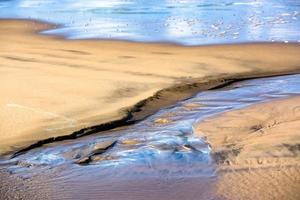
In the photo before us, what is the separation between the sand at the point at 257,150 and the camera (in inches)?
166

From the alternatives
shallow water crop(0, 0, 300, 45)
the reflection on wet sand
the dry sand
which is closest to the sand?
the reflection on wet sand

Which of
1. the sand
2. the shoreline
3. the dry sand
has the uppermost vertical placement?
the dry sand

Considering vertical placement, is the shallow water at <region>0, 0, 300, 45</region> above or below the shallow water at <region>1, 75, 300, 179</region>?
above

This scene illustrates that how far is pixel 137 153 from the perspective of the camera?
5.12 meters

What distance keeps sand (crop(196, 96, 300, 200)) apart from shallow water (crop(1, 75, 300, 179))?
166 millimetres

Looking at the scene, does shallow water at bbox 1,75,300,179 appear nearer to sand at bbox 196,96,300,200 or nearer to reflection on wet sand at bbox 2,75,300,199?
Answer: reflection on wet sand at bbox 2,75,300,199

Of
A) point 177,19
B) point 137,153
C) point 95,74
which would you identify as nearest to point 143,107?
point 137,153

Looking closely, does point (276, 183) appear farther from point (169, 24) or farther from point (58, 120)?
point (169, 24)

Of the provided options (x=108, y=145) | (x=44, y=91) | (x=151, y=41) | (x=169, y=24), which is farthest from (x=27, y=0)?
(x=108, y=145)

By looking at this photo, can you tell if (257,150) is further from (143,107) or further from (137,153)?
(143,107)

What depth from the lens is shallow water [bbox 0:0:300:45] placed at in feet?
45.1

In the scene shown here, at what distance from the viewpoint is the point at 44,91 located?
7402mm

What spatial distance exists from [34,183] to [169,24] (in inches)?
484

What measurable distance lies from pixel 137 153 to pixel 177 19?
12.7 m
